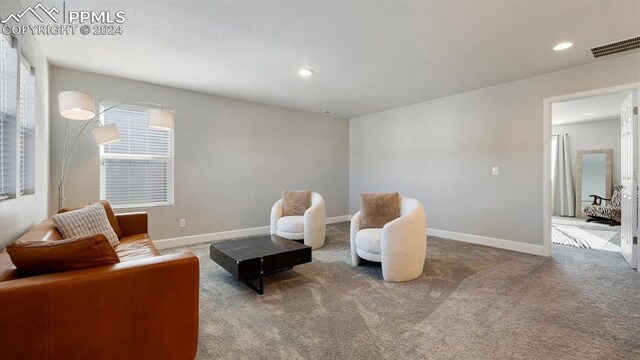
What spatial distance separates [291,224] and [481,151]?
A: 10.6 ft

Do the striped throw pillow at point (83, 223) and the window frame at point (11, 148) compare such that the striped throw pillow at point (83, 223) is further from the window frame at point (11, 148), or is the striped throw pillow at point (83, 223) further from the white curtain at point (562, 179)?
the white curtain at point (562, 179)

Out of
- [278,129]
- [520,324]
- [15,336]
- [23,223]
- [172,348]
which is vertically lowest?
[520,324]

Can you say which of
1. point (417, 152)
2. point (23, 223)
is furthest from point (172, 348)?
point (417, 152)

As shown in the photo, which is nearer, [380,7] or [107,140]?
[380,7]

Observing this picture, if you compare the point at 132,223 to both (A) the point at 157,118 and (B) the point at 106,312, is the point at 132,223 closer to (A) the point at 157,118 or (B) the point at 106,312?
(A) the point at 157,118

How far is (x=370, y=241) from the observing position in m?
3.09

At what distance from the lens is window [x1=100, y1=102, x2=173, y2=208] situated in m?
3.82

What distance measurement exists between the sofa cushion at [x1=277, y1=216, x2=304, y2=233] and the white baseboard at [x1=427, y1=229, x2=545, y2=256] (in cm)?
247

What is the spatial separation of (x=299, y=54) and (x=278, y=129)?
248 centimetres

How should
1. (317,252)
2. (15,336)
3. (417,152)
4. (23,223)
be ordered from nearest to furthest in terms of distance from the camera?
1. (15,336)
2. (23,223)
3. (317,252)
4. (417,152)

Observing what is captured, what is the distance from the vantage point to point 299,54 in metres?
3.08

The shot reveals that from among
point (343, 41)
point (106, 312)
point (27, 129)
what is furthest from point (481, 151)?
point (27, 129)

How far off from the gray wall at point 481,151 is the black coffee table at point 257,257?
10.1 ft

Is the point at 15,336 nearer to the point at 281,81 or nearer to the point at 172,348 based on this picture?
the point at 172,348
